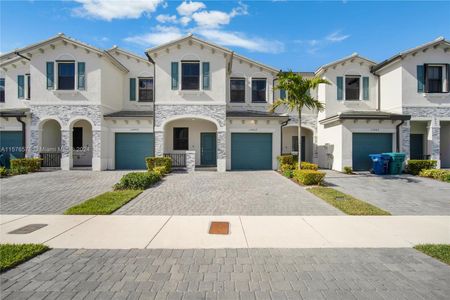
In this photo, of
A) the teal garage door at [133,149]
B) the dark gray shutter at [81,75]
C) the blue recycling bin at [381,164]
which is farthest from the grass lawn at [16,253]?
the blue recycling bin at [381,164]

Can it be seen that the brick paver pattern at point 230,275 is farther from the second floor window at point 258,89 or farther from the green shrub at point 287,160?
the second floor window at point 258,89

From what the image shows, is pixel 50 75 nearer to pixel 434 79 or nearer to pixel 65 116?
pixel 65 116

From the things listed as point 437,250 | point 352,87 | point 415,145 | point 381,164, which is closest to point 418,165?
point 381,164

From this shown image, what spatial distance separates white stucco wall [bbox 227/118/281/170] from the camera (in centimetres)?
1688

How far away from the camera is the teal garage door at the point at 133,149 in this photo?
1706 cm

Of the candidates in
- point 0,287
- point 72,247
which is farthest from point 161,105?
point 0,287

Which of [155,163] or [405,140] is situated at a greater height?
[405,140]

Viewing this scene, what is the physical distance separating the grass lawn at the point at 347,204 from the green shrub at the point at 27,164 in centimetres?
1712

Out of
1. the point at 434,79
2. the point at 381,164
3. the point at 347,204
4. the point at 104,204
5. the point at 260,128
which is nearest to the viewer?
the point at 104,204

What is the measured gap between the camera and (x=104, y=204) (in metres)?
7.75

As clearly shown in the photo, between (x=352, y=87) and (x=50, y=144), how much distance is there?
24.2 meters

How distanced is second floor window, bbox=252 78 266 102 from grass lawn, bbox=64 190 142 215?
42.6 feet

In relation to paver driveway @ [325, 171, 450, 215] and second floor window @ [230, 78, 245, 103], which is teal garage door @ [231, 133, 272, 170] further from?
paver driveway @ [325, 171, 450, 215]

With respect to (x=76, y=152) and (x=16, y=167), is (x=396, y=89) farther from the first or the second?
(x=16, y=167)
